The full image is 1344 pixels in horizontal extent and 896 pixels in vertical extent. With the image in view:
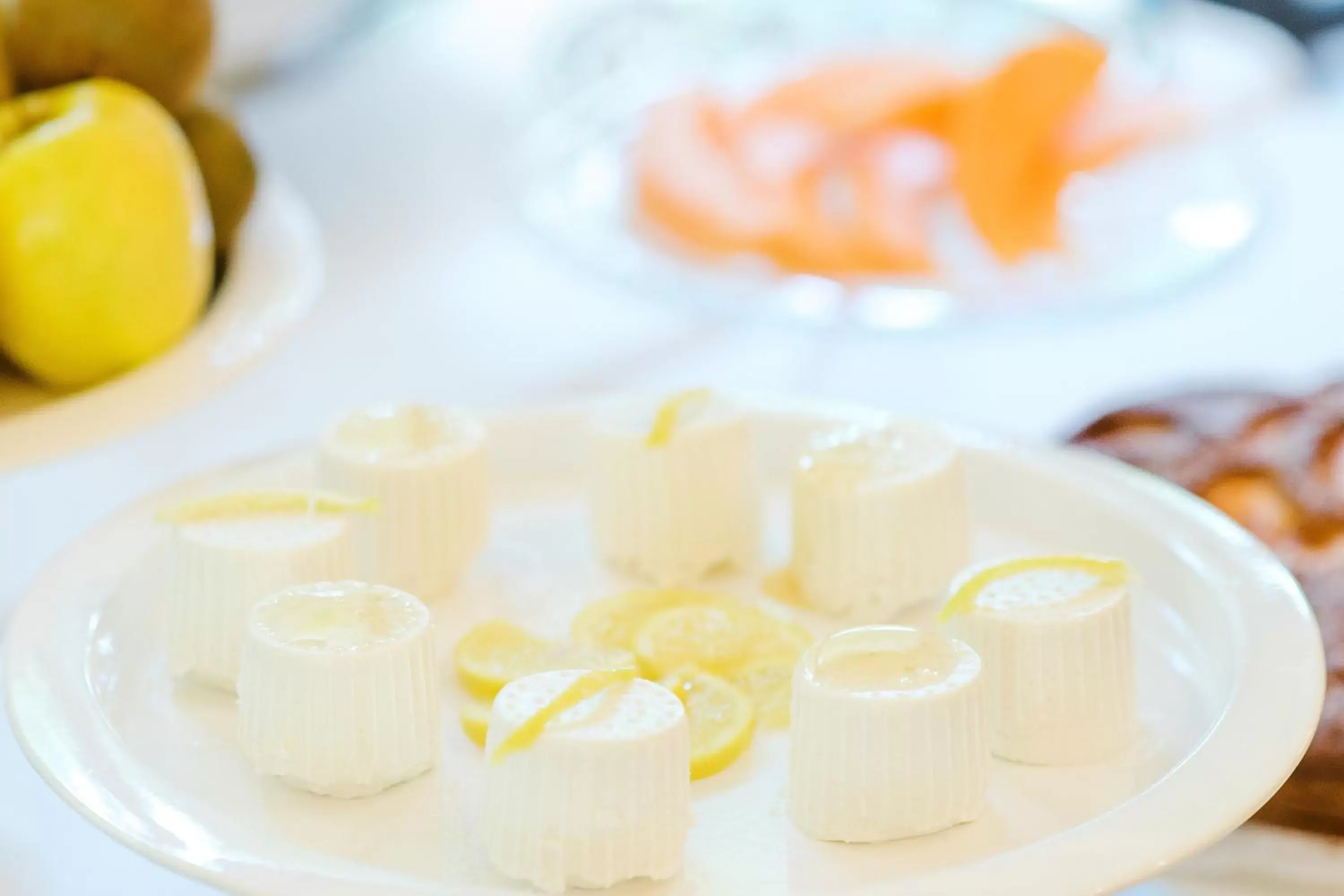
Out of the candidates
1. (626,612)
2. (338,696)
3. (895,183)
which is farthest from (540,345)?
(338,696)

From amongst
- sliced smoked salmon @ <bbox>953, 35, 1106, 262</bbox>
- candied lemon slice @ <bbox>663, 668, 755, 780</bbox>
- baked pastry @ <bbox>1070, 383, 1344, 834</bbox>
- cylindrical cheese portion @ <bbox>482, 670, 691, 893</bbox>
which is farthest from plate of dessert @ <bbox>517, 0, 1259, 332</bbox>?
cylindrical cheese portion @ <bbox>482, 670, 691, 893</bbox>

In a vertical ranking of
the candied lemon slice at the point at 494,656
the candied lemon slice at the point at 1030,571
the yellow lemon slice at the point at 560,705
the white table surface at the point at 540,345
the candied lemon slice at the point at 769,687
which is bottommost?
the white table surface at the point at 540,345

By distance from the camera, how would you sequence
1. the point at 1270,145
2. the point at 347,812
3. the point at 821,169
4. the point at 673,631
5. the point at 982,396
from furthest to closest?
the point at 1270,145 → the point at 821,169 → the point at 982,396 → the point at 673,631 → the point at 347,812

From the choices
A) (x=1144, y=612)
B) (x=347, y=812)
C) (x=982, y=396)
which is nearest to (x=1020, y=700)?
(x=1144, y=612)

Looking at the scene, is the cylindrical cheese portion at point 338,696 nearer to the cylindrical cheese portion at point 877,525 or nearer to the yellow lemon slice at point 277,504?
the yellow lemon slice at point 277,504

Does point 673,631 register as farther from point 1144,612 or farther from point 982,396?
point 982,396

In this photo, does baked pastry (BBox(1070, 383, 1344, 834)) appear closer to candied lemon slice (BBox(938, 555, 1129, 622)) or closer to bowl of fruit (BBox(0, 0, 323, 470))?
candied lemon slice (BBox(938, 555, 1129, 622))

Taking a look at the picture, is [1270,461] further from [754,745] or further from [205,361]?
[205,361]

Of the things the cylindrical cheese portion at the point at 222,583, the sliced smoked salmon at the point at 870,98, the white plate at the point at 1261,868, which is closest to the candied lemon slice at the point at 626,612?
the cylindrical cheese portion at the point at 222,583
